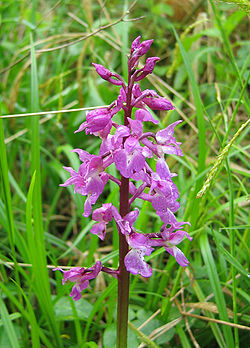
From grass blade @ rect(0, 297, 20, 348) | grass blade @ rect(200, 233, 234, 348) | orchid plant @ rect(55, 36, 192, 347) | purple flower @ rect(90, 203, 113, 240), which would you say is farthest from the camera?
grass blade @ rect(200, 233, 234, 348)

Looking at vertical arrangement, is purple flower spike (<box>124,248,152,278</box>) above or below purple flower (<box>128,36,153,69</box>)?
below

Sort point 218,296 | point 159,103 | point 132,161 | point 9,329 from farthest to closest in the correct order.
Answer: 1. point 218,296
2. point 9,329
3. point 159,103
4. point 132,161

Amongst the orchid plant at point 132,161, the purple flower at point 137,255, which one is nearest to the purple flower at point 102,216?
the orchid plant at point 132,161

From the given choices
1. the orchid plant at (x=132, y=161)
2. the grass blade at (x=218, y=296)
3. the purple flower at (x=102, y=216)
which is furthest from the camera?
the grass blade at (x=218, y=296)

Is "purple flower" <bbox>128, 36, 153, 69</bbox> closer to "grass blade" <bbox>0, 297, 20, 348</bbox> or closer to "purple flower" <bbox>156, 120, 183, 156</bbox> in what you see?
"purple flower" <bbox>156, 120, 183, 156</bbox>

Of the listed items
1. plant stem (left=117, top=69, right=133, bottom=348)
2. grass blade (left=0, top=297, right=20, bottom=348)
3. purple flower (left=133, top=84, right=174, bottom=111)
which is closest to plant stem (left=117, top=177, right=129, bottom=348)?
plant stem (left=117, top=69, right=133, bottom=348)

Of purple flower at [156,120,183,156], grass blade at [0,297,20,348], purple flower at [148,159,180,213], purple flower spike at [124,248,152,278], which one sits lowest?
grass blade at [0,297,20,348]

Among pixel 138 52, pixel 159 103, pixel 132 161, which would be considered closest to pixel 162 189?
pixel 132 161

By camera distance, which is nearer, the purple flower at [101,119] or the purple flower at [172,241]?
the purple flower at [101,119]

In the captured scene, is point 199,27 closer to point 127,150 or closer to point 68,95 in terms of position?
point 68,95

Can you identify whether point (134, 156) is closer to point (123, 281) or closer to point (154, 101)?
point (154, 101)

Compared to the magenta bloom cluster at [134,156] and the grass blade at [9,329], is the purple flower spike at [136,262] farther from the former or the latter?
the grass blade at [9,329]
